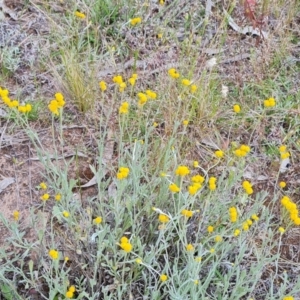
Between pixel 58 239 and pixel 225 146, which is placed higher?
pixel 58 239

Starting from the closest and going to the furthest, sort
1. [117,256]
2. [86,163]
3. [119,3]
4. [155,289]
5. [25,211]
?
[155,289]
[117,256]
[25,211]
[86,163]
[119,3]

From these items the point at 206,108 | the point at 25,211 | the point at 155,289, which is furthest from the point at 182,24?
the point at 155,289

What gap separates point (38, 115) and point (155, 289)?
0.98m

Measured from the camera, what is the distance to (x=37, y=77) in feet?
7.73

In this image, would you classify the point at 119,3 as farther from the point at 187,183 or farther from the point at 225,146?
the point at 187,183

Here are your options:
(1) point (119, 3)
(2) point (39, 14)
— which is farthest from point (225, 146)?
→ (2) point (39, 14)

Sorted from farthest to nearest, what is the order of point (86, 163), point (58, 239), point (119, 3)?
point (119, 3), point (86, 163), point (58, 239)

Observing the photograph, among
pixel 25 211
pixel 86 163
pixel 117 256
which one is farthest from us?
pixel 86 163

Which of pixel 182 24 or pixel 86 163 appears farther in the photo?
pixel 182 24

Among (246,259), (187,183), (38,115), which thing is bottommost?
(246,259)

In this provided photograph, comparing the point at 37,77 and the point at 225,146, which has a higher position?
the point at 37,77

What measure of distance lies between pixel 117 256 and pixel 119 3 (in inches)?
57.0

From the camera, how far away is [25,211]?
189 cm

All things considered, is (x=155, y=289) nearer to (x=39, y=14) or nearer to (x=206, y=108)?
(x=206, y=108)
